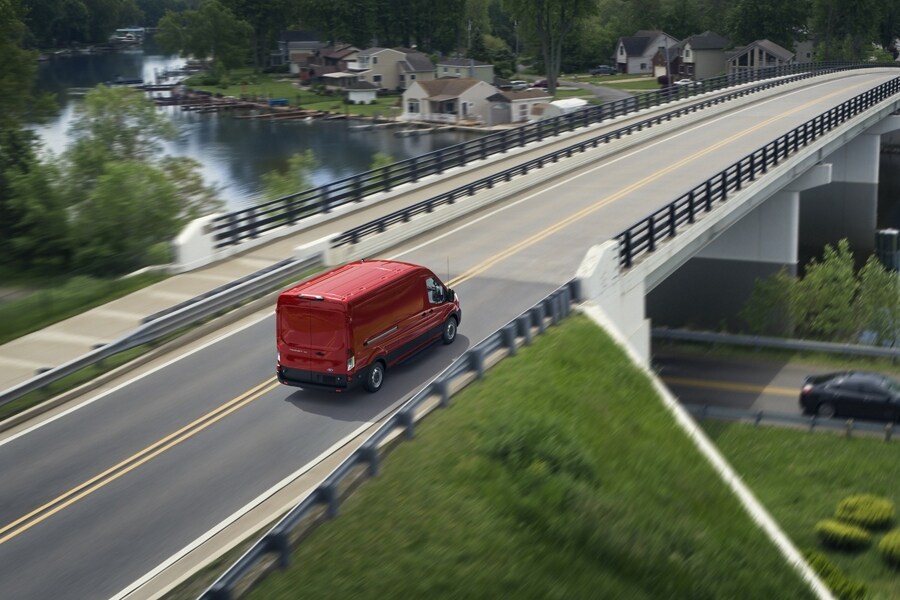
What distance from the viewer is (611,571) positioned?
14523 millimetres

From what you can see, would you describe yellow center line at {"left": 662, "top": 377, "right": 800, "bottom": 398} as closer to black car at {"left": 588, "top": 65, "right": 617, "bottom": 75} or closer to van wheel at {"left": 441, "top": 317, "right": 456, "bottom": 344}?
van wheel at {"left": 441, "top": 317, "right": 456, "bottom": 344}

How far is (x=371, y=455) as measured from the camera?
14.3 metres


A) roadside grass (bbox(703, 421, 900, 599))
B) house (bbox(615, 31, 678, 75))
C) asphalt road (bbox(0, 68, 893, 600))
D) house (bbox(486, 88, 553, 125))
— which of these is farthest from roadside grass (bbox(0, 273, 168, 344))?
house (bbox(615, 31, 678, 75))

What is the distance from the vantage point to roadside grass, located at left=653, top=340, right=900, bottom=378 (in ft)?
106

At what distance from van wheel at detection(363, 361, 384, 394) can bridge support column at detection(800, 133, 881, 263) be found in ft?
130

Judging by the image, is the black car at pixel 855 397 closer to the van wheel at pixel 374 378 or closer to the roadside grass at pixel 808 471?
the roadside grass at pixel 808 471

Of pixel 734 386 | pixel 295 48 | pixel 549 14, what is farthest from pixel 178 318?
pixel 295 48

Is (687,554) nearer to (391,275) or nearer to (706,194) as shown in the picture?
(391,275)

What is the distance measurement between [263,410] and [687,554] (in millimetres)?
6943

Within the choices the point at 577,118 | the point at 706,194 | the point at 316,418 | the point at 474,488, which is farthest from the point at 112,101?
the point at 474,488

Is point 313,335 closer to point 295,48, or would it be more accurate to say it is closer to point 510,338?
point 510,338

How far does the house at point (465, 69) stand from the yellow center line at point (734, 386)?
362ft

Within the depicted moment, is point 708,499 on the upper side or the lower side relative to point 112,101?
lower

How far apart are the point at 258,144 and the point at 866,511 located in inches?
3542
